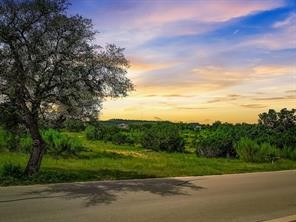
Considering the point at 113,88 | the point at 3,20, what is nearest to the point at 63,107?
the point at 113,88

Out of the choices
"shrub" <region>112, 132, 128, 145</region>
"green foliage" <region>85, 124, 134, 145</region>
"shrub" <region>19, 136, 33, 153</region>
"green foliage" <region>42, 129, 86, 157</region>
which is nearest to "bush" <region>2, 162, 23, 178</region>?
"green foliage" <region>42, 129, 86, 157</region>

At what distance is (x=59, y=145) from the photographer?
33312 millimetres

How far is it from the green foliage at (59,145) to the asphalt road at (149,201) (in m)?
16.9

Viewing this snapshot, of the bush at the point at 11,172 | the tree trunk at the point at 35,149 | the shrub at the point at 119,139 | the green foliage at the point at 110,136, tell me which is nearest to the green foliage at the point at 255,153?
the tree trunk at the point at 35,149

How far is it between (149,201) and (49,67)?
659 centimetres

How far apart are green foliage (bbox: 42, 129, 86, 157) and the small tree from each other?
1527 cm

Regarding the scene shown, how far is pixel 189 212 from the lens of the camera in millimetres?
11336

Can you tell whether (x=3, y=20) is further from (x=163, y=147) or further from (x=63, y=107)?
(x=163, y=147)

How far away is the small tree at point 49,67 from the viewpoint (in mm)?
15969

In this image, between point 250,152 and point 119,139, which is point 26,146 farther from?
point 119,139

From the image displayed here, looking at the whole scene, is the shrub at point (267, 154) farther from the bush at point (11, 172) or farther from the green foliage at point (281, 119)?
the green foliage at point (281, 119)

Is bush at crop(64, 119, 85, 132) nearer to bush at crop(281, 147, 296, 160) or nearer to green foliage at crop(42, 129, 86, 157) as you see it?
green foliage at crop(42, 129, 86, 157)

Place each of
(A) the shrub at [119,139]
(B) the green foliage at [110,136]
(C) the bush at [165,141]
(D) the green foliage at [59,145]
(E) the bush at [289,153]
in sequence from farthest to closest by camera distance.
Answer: (B) the green foliage at [110,136] → (A) the shrub at [119,139] → (C) the bush at [165,141] → (E) the bush at [289,153] → (D) the green foliage at [59,145]

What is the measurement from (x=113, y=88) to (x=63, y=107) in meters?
1.95
